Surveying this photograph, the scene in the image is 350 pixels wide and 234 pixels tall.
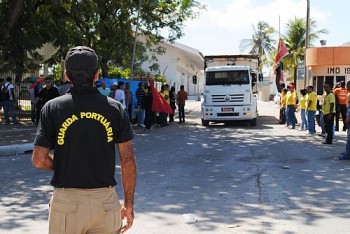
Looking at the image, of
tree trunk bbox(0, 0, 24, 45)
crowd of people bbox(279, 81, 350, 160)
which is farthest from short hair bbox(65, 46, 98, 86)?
tree trunk bbox(0, 0, 24, 45)

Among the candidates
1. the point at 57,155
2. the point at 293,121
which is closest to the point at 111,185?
the point at 57,155

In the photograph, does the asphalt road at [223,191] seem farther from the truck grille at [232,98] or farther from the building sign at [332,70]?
the building sign at [332,70]

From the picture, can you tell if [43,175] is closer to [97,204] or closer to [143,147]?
[143,147]

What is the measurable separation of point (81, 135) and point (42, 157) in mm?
310

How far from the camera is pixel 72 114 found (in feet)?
9.29

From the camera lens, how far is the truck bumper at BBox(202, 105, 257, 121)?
20.7m

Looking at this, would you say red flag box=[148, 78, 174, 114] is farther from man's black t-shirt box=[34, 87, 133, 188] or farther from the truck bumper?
man's black t-shirt box=[34, 87, 133, 188]

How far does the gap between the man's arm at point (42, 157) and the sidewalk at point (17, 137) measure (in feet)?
31.9

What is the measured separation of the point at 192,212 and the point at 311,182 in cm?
296

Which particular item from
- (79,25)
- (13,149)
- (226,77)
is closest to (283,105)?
(226,77)

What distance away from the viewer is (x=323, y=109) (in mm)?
14008

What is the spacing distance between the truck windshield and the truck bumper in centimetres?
125

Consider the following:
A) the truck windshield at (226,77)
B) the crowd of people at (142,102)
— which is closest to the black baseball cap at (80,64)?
the crowd of people at (142,102)

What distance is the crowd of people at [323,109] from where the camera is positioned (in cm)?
1382
